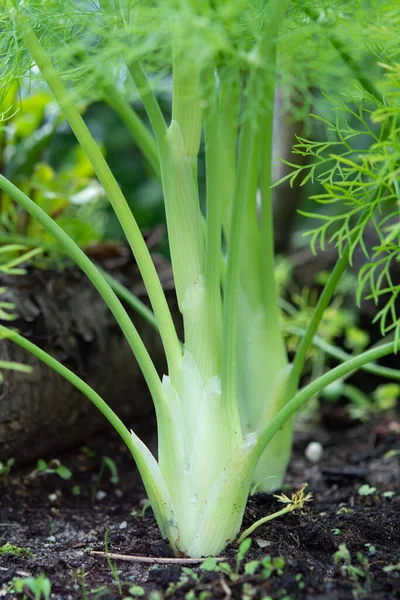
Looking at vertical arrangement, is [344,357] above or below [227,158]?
below

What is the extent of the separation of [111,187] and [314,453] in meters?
0.76

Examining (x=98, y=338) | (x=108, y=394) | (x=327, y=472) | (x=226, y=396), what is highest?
(x=226, y=396)

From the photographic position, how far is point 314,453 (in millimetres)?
1180

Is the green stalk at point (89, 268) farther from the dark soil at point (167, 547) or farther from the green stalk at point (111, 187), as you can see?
the dark soil at point (167, 547)

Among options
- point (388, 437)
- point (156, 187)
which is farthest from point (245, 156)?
point (156, 187)

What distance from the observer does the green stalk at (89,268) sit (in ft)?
1.98

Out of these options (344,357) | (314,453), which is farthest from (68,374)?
(314,453)

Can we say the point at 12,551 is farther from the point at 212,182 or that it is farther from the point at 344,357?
the point at 344,357

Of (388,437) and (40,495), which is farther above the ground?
(40,495)

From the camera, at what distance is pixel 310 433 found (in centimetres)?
132

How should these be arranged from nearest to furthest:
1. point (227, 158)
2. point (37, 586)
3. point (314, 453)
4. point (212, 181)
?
1. point (37, 586)
2. point (212, 181)
3. point (227, 158)
4. point (314, 453)

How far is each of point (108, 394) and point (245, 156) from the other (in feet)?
2.17

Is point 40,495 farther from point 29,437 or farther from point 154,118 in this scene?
point 154,118

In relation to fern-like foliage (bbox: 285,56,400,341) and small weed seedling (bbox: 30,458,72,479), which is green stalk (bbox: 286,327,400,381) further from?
small weed seedling (bbox: 30,458,72,479)
